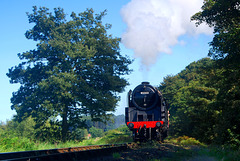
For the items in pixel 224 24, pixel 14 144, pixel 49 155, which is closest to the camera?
pixel 49 155

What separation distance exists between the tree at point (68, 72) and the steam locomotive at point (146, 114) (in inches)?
282

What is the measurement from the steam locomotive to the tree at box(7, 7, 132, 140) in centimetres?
717

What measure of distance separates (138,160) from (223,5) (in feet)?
31.3

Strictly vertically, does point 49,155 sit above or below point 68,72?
below

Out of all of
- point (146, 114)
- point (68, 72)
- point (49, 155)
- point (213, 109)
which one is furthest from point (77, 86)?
point (49, 155)

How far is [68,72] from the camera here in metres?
22.9

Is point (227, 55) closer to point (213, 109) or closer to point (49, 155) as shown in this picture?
point (213, 109)

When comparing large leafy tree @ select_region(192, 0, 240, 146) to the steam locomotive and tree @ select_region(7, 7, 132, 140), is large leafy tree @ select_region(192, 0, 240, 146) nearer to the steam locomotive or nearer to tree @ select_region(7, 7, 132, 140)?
the steam locomotive

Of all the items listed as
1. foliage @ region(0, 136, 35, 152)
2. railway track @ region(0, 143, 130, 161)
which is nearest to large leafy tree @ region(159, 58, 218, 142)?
railway track @ region(0, 143, 130, 161)

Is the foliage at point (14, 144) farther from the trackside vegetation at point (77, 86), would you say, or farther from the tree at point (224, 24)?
the tree at point (224, 24)

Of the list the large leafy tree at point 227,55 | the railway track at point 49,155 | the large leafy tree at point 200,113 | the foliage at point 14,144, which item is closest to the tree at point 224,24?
the large leafy tree at point 227,55

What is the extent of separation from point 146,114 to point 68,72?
1064cm

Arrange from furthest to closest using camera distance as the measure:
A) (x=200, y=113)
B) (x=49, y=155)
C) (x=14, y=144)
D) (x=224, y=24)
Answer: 1. (x=200, y=113)
2. (x=224, y=24)
3. (x=14, y=144)
4. (x=49, y=155)

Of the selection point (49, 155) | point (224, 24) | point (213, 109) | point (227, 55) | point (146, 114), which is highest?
point (224, 24)
